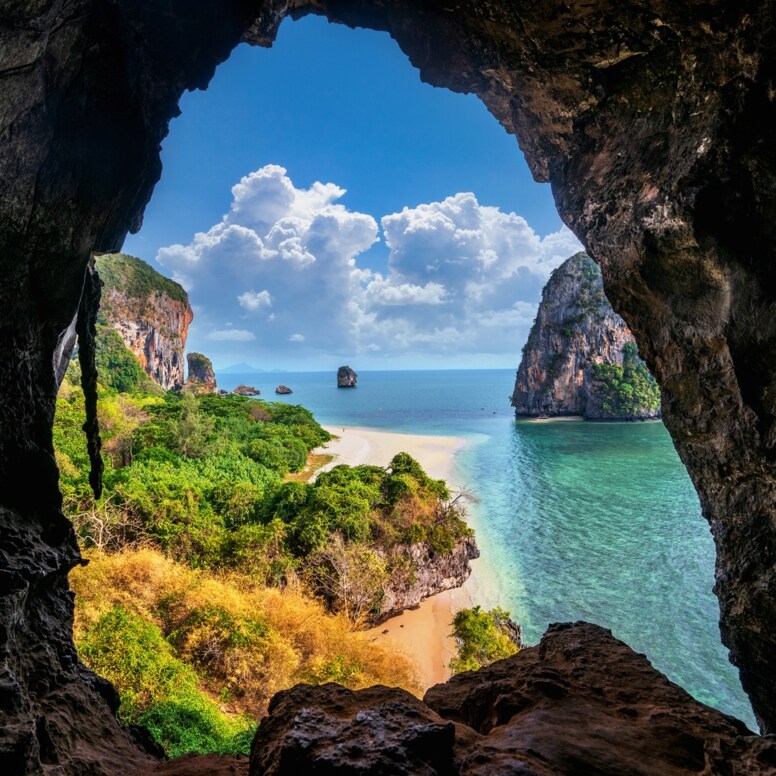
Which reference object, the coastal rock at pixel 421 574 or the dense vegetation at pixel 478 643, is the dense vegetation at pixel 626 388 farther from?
the dense vegetation at pixel 478 643

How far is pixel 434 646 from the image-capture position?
1385 cm

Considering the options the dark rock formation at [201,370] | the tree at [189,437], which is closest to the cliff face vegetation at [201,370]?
the dark rock formation at [201,370]

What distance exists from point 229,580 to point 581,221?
13219 millimetres

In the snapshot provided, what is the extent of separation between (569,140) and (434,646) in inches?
556

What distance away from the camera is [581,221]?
6625 mm

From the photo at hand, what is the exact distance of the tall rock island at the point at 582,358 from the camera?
209ft

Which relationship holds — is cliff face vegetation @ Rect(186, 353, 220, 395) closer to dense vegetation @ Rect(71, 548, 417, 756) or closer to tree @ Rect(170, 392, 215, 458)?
tree @ Rect(170, 392, 215, 458)

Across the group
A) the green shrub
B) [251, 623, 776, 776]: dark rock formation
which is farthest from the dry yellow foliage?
[251, 623, 776, 776]: dark rock formation

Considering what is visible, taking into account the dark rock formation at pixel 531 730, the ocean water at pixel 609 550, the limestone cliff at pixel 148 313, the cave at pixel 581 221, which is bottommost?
the ocean water at pixel 609 550

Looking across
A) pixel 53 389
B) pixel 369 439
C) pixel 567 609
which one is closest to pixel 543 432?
pixel 369 439

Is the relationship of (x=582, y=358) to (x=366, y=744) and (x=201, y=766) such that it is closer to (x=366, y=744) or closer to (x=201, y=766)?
(x=201, y=766)

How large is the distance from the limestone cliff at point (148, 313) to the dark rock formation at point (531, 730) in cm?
7005

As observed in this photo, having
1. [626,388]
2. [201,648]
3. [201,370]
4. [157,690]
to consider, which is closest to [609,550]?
[201,648]

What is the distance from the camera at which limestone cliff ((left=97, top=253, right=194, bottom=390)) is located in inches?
2534
